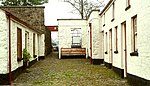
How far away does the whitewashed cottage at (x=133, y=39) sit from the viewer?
342 inches

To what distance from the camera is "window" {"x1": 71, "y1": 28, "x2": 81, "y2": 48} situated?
29297 millimetres

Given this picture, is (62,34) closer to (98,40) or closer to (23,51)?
(98,40)

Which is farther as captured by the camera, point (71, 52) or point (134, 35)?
point (71, 52)

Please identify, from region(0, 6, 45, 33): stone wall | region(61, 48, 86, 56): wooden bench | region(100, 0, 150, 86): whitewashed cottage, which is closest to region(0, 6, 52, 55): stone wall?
region(0, 6, 45, 33): stone wall

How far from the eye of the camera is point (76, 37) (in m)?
29.3

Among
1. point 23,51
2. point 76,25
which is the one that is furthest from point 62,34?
point 23,51

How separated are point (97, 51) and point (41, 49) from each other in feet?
28.1

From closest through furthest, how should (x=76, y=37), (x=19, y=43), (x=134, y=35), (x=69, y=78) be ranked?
(x=134, y=35) → (x=69, y=78) → (x=19, y=43) → (x=76, y=37)

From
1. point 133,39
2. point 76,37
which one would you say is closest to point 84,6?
point 76,37

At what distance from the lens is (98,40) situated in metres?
22.1

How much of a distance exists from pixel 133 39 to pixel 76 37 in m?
18.5

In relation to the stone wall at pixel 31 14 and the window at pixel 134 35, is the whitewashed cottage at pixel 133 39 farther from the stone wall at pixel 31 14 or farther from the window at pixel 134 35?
the stone wall at pixel 31 14

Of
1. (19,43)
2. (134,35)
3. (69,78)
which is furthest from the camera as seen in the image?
(19,43)

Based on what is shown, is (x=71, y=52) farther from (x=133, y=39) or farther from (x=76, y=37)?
(x=133, y=39)
